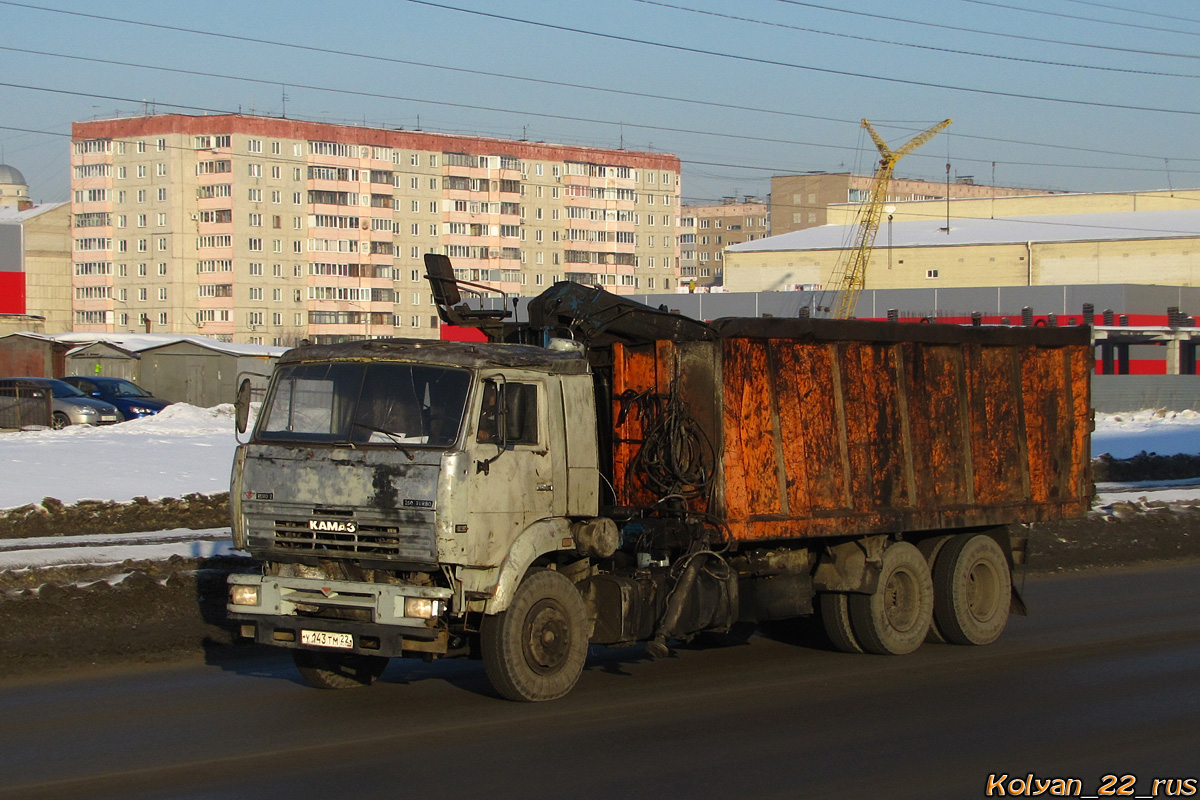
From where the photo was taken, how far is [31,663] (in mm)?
10422

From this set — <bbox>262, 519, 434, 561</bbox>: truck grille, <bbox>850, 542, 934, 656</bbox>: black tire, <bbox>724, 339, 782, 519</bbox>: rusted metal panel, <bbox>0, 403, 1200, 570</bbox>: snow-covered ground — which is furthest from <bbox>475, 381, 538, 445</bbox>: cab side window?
<bbox>0, 403, 1200, 570</bbox>: snow-covered ground

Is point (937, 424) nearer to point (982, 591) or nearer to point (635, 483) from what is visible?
point (982, 591)

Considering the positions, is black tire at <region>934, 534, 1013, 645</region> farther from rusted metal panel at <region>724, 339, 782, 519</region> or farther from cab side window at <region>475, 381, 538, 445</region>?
cab side window at <region>475, 381, 538, 445</region>

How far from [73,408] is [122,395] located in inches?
210

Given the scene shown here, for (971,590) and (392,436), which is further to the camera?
(971,590)

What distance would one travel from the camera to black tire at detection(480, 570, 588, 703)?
8.78m

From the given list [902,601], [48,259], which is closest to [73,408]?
[902,601]

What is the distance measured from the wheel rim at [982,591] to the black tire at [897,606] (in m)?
0.43

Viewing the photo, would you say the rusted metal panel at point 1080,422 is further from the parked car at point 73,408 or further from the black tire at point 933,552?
the parked car at point 73,408

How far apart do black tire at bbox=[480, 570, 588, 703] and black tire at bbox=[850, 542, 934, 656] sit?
9.87 feet

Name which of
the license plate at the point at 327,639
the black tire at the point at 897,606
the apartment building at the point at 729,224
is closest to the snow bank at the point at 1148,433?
the black tire at the point at 897,606

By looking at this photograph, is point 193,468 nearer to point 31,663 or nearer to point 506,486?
point 31,663

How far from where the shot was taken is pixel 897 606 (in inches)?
454

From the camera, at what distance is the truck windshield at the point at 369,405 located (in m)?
8.77
